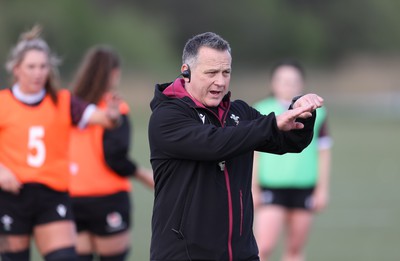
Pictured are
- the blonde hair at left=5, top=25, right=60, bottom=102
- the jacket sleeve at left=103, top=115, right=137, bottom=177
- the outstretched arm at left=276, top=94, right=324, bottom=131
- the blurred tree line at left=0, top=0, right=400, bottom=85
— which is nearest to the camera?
the outstretched arm at left=276, top=94, right=324, bottom=131

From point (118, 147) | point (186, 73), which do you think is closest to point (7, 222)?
point (118, 147)

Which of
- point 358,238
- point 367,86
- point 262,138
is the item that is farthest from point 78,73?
point 367,86

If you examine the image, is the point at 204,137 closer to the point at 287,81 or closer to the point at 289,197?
the point at 287,81

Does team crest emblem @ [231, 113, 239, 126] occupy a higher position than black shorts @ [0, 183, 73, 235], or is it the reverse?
team crest emblem @ [231, 113, 239, 126]

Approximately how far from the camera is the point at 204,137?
4.48 meters

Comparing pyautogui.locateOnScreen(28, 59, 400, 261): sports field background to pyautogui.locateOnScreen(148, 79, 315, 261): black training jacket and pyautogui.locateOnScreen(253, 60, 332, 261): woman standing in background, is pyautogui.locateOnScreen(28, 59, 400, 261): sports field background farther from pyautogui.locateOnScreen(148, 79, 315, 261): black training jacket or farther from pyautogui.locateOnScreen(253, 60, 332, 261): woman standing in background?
pyautogui.locateOnScreen(148, 79, 315, 261): black training jacket

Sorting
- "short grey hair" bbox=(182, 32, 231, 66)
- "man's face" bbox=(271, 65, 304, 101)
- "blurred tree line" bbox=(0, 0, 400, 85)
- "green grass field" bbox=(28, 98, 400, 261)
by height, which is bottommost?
"green grass field" bbox=(28, 98, 400, 261)

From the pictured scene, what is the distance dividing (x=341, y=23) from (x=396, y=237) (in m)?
54.8

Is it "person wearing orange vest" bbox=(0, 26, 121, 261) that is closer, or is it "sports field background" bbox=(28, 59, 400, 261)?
"person wearing orange vest" bbox=(0, 26, 121, 261)

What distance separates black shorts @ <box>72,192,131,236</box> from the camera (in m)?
7.55

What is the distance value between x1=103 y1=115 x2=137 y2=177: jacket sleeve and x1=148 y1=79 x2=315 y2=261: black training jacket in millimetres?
2722

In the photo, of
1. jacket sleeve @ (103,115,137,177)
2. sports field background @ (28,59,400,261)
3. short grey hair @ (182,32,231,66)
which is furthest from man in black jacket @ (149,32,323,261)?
sports field background @ (28,59,400,261)

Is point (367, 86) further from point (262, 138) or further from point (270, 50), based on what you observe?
point (262, 138)

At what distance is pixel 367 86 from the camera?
53.0 m
